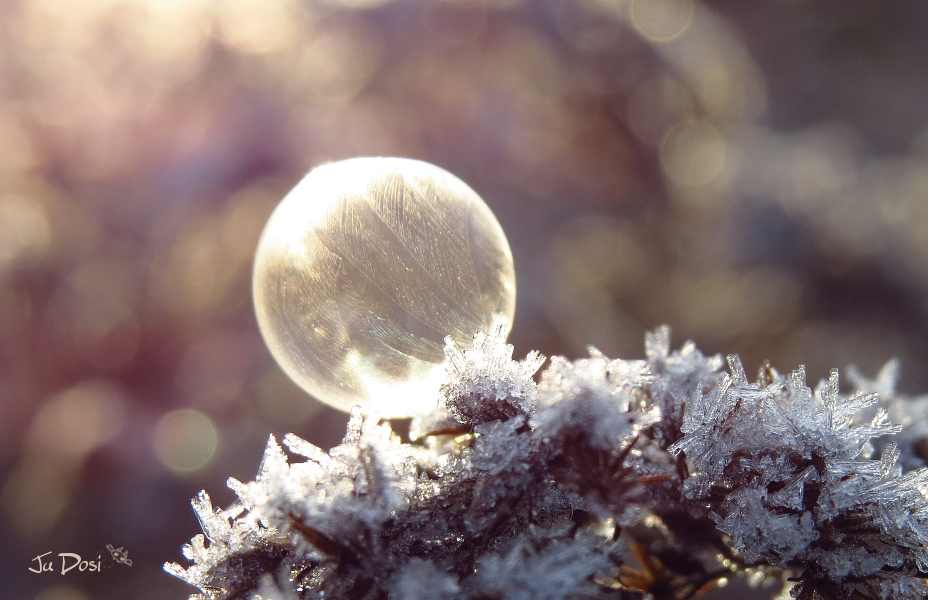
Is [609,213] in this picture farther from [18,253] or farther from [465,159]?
[18,253]

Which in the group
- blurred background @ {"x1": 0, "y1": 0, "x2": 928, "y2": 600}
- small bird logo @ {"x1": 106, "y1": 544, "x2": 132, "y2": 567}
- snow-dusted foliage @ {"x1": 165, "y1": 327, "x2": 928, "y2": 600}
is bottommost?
snow-dusted foliage @ {"x1": 165, "y1": 327, "x2": 928, "y2": 600}

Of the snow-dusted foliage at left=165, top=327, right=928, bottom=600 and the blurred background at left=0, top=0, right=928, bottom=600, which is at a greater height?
the blurred background at left=0, top=0, right=928, bottom=600

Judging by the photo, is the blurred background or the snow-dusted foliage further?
the blurred background

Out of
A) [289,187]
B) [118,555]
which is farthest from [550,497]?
[289,187]

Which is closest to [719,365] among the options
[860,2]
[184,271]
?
[184,271]

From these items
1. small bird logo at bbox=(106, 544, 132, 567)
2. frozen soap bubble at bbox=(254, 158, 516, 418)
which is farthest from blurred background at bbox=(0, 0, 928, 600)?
frozen soap bubble at bbox=(254, 158, 516, 418)

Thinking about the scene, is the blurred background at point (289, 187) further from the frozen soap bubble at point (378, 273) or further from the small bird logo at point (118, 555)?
the frozen soap bubble at point (378, 273)

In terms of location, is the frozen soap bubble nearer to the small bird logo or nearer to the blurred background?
the small bird logo

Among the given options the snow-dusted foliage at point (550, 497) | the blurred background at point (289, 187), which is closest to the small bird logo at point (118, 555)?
the snow-dusted foliage at point (550, 497)
